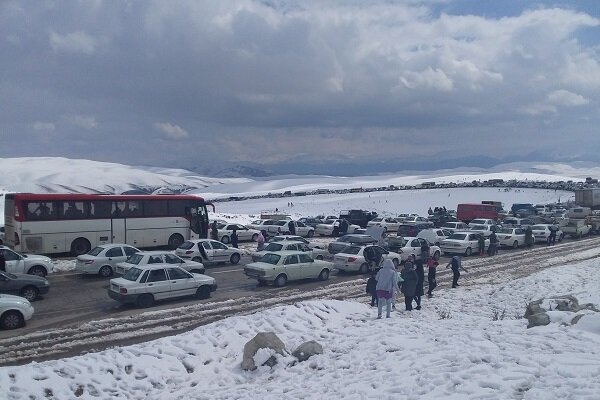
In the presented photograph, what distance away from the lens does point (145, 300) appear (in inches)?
677

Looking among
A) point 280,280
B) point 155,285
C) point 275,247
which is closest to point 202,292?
point 155,285

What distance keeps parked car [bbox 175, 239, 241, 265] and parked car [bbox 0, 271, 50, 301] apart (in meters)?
8.35

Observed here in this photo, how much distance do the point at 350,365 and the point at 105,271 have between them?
50.4ft

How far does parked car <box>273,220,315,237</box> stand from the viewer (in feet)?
136

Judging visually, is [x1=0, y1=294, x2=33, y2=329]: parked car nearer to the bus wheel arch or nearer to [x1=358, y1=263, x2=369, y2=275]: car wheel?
[x1=358, y1=263, x2=369, y2=275]: car wheel

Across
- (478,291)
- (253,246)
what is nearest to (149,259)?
(478,291)

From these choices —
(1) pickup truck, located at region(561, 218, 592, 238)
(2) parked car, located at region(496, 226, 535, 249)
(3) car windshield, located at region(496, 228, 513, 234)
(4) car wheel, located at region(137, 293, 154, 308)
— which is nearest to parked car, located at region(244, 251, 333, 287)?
(4) car wheel, located at region(137, 293, 154, 308)

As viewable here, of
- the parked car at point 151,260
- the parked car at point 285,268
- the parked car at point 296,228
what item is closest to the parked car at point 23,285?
the parked car at point 151,260

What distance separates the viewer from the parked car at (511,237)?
118 ft

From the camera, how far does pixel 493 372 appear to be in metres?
8.98

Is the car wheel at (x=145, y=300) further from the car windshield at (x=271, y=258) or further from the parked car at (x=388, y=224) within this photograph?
the parked car at (x=388, y=224)

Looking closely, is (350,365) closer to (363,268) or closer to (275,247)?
(363,268)

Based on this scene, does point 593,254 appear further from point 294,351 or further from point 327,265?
point 294,351

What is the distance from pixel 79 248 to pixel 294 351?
63.8 feet
